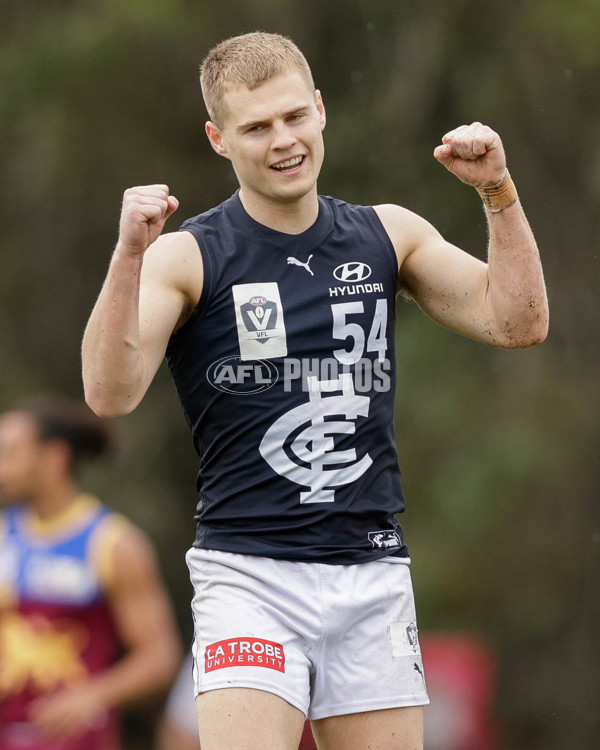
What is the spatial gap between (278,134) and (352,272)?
1.42 feet

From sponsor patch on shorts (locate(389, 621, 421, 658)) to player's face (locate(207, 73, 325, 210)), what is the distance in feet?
3.94

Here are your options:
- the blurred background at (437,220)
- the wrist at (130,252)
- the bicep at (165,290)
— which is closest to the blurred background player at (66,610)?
the bicep at (165,290)

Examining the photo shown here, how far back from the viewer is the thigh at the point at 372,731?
3633 millimetres

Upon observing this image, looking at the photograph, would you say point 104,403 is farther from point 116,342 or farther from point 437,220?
point 437,220

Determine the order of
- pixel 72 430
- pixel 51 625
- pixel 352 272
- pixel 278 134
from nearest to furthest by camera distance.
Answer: pixel 278 134
pixel 352 272
pixel 51 625
pixel 72 430

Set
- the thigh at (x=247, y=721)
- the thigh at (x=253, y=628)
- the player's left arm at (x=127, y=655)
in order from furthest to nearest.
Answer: the player's left arm at (x=127, y=655) < the thigh at (x=253, y=628) < the thigh at (x=247, y=721)

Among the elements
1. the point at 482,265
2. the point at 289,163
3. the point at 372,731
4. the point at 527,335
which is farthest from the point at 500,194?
the point at 372,731

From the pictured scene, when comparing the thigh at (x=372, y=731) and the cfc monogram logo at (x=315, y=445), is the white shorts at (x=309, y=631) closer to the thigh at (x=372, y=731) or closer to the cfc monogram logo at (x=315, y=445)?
the thigh at (x=372, y=731)

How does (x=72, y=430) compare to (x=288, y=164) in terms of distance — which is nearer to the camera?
(x=288, y=164)

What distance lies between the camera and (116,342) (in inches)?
136

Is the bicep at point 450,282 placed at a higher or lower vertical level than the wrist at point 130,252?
lower

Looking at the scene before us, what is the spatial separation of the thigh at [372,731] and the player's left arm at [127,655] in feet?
8.44

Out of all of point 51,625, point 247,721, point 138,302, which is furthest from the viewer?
point 51,625

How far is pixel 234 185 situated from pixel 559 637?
4.78 m
